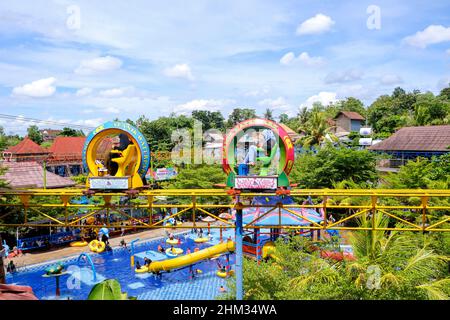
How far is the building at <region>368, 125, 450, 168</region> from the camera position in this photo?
28639 millimetres

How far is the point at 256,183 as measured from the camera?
34.1 feet

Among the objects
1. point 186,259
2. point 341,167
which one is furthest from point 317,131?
point 186,259

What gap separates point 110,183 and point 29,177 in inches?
765

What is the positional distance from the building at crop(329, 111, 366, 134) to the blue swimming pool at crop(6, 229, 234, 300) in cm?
4503

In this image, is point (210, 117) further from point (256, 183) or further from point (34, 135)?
point (256, 183)

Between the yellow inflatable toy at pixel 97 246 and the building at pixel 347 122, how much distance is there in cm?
4811

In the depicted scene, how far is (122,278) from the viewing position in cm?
2086

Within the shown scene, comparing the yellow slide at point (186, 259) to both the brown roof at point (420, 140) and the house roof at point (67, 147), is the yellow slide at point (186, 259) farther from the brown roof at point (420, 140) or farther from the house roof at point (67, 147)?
the house roof at point (67, 147)

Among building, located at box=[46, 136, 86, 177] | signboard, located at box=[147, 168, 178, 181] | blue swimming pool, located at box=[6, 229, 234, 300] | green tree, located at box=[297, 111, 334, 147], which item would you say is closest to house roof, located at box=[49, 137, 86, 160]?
building, located at box=[46, 136, 86, 177]

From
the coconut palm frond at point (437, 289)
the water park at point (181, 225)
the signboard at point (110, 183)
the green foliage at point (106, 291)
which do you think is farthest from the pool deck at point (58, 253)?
the coconut palm frond at point (437, 289)
